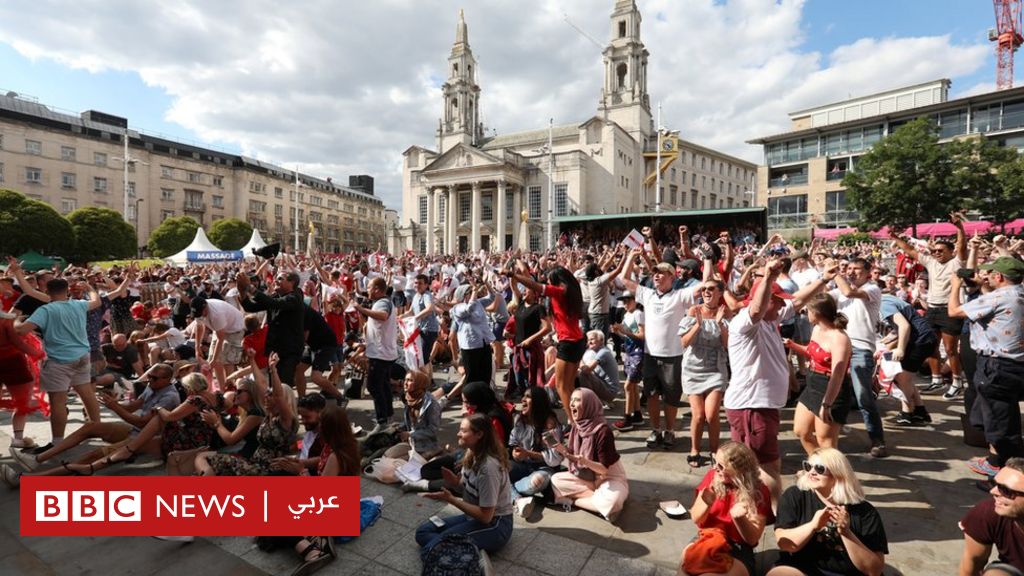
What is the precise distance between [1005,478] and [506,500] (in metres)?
2.85

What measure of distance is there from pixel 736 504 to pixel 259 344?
21.0ft

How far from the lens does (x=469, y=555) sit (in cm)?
294

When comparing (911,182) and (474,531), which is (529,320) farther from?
(911,182)

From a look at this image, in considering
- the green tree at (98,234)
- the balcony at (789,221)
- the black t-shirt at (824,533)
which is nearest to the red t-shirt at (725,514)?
the black t-shirt at (824,533)

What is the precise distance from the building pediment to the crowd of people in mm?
48583

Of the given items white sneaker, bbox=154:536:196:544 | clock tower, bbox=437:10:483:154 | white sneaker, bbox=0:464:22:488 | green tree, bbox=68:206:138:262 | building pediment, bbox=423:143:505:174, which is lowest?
white sneaker, bbox=154:536:196:544

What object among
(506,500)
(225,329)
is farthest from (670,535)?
(225,329)

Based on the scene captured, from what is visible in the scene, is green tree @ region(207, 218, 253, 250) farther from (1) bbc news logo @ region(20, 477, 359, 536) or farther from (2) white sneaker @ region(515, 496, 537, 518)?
(2) white sneaker @ region(515, 496, 537, 518)

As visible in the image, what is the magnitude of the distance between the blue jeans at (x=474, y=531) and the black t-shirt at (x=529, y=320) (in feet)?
10.8

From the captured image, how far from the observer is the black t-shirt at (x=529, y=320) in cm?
654

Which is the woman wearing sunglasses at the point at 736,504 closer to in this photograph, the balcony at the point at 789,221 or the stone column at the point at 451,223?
the balcony at the point at 789,221

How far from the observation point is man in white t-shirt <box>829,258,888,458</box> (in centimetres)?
467

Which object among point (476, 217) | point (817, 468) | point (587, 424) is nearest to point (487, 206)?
point (476, 217)

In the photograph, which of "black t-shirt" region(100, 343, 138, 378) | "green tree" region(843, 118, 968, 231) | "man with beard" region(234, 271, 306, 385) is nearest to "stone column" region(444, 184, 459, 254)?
"green tree" region(843, 118, 968, 231)
